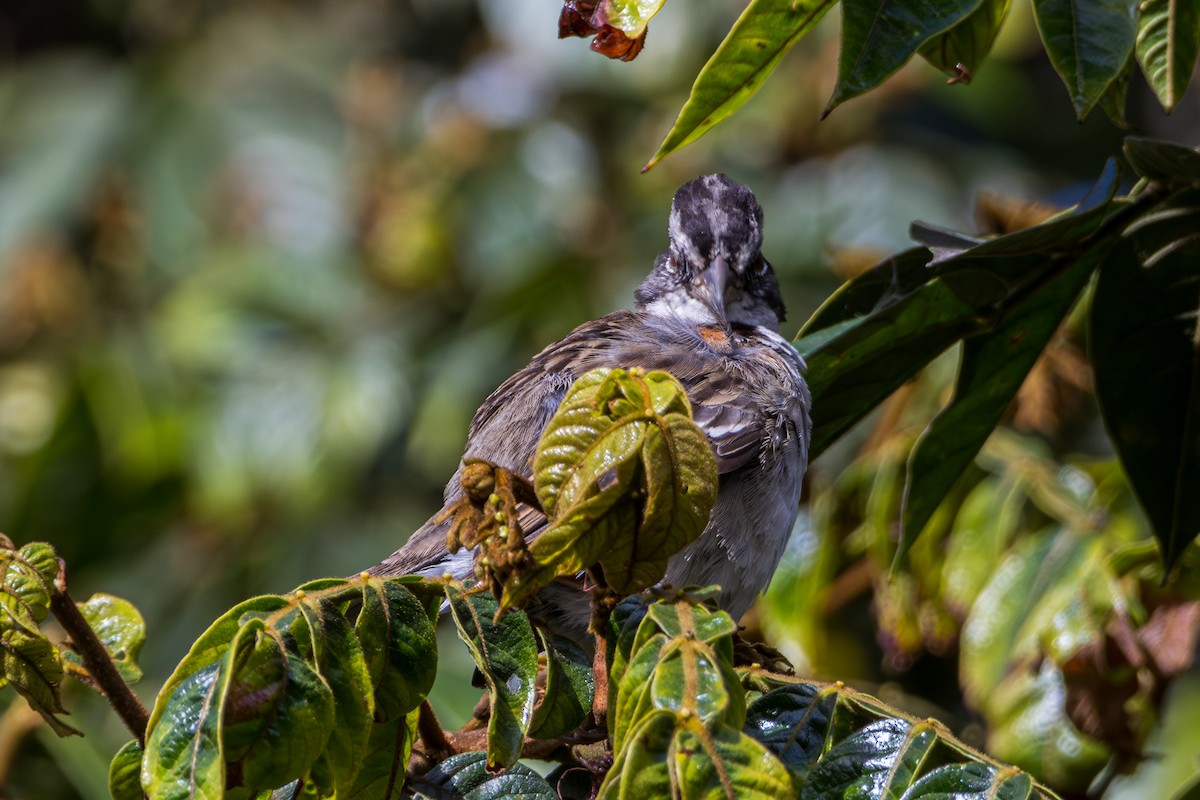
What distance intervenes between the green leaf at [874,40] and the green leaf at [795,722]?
3.02 ft

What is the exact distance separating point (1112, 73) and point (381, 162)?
6.10 metres

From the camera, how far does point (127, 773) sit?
2.04m

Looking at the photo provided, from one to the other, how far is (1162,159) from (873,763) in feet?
4.41

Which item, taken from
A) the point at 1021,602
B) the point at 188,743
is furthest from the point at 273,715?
the point at 1021,602

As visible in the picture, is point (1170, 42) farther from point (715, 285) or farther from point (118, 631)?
point (118, 631)

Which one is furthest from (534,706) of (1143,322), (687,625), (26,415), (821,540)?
(26,415)

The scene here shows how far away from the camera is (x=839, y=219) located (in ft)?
21.5

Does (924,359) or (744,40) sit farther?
(924,359)

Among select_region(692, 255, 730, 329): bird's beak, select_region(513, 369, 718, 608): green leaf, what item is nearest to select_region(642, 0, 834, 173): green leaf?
select_region(513, 369, 718, 608): green leaf

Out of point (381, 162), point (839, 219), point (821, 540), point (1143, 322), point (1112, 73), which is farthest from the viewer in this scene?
point (381, 162)

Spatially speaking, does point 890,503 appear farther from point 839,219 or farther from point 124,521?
point 124,521

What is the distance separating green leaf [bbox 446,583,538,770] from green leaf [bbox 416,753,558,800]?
0.04 m

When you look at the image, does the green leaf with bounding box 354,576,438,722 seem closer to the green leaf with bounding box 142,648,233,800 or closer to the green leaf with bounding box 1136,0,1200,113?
the green leaf with bounding box 142,648,233,800

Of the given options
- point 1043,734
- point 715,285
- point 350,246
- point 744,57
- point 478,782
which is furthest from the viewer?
point 350,246
